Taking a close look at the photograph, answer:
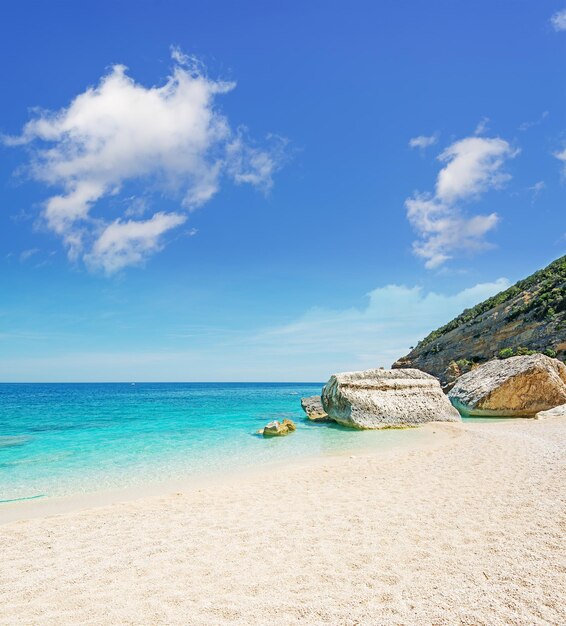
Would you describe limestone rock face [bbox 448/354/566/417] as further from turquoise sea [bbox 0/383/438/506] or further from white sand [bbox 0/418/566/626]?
white sand [bbox 0/418/566/626]

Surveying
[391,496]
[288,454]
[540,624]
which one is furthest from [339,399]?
[540,624]

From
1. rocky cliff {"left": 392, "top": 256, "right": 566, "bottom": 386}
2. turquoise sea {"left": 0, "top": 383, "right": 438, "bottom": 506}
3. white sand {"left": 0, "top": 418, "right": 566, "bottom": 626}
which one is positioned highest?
rocky cliff {"left": 392, "top": 256, "right": 566, "bottom": 386}

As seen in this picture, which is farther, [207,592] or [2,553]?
[2,553]

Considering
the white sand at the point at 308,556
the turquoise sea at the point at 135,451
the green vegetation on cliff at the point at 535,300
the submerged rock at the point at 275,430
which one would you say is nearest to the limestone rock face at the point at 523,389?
the turquoise sea at the point at 135,451

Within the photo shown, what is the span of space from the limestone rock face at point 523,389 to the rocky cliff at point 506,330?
10.3 m

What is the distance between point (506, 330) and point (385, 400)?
2374 cm

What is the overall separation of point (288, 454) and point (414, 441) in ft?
18.0

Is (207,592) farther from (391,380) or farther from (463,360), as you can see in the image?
(463,360)

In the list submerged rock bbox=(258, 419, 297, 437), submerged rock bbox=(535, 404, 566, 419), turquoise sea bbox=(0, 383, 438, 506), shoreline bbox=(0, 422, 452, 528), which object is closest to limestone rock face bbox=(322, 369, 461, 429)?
turquoise sea bbox=(0, 383, 438, 506)

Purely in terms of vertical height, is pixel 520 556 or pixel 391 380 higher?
pixel 391 380

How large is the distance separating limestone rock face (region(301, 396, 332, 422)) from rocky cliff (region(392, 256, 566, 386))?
16117 mm

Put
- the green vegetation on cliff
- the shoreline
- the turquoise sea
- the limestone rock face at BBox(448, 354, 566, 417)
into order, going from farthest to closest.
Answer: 1. the green vegetation on cliff
2. the limestone rock face at BBox(448, 354, 566, 417)
3. the turquoise sea
4. the shoreline

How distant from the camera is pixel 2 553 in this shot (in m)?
6.57

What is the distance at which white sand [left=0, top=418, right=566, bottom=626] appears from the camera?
4469 mm
